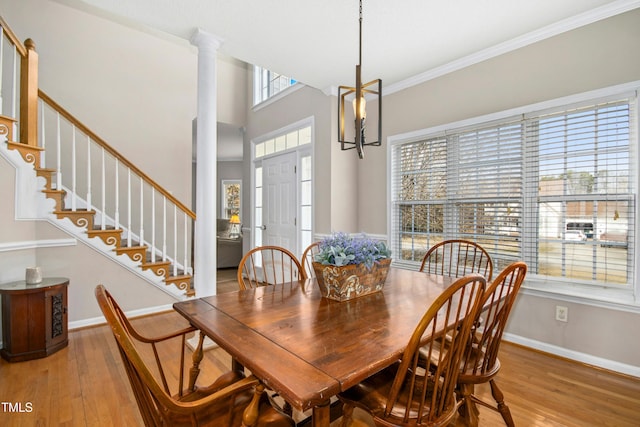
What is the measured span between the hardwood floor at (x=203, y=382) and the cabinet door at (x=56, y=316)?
13 centimetres

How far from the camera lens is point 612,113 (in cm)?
229

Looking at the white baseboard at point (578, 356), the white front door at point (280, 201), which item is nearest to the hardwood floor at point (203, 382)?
the white baseboard at point (578, 356)

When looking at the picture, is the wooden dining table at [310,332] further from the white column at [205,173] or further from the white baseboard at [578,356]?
the white baseboard at [578,356]

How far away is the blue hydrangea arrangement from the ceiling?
71.3 inches

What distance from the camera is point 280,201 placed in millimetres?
4742

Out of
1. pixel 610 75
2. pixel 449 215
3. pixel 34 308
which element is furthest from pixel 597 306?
pixel 34 308

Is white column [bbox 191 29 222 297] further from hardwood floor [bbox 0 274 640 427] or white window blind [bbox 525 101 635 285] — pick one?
white window blind [bbox 525 101 635 285]

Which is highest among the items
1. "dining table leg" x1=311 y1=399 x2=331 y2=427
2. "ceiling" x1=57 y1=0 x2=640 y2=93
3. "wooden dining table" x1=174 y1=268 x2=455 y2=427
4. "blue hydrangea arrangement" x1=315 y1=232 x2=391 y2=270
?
"ceiling" x1=57 y1=0 x2=640 y2=93

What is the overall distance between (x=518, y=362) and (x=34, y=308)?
384 cm

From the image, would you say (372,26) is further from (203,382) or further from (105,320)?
(105,320)

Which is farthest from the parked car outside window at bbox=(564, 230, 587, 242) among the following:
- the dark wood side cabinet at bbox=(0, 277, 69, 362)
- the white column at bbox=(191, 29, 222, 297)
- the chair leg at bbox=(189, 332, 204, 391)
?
the dark wood side cabinet at bbox=(0, 277, 69, 362)

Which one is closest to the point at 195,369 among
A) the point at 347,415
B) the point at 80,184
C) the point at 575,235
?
the point at 347,415

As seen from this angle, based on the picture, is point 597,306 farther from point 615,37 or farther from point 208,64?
point 208,64

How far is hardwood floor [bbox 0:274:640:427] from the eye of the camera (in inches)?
68.9
